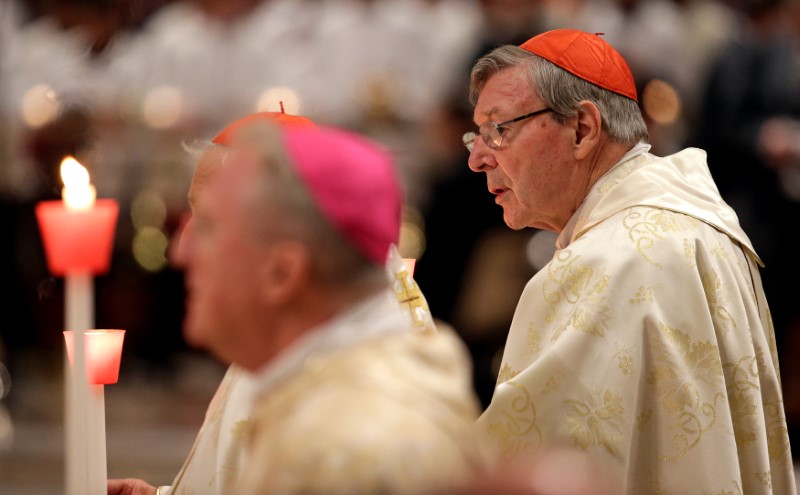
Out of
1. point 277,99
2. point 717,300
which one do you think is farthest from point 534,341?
point 277,99

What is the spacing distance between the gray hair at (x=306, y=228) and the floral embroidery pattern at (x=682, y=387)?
1431mm

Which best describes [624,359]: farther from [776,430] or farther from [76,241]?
[76,241]

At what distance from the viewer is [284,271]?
1791 millimetres

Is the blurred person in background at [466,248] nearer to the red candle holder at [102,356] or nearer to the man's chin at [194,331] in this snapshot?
the red candle holder at [102,356]

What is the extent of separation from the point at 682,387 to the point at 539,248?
12.5 ft

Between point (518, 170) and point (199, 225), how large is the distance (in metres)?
1.70

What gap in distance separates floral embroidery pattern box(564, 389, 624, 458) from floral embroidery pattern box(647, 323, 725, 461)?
0.13 meters

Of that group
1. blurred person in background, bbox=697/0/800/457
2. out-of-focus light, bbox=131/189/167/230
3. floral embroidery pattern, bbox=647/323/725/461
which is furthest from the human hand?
out-of-focus light, bbox=131/189/167/230

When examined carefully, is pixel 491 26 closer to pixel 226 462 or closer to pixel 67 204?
pixel 226 462

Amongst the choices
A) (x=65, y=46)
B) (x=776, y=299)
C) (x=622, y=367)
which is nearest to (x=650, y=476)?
(x=622, y=367)

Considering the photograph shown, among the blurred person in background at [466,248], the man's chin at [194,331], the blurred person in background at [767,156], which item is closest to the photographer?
the man's chin at [194,331]

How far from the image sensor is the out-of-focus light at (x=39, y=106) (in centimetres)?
711

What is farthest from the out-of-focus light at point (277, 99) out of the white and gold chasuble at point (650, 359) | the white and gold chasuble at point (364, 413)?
the white and gold chasuble at point (364, 413)

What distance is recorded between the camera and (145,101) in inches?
312
